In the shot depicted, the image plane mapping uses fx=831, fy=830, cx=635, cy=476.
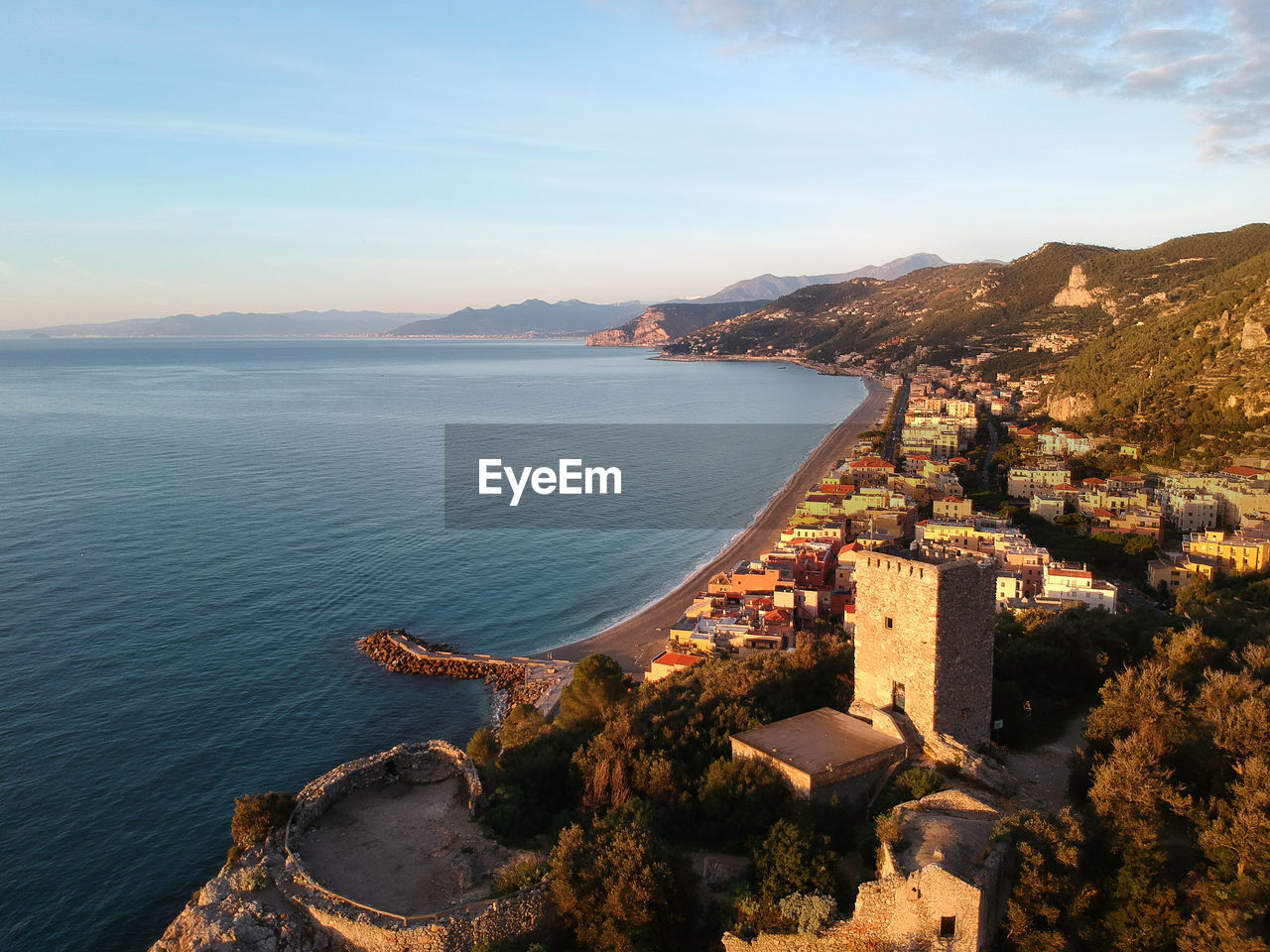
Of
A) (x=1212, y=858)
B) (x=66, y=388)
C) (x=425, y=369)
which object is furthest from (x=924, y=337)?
(x=1212, y=858)

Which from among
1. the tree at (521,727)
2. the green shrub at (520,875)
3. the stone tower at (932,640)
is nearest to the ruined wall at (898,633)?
the stone tower at (932,640)

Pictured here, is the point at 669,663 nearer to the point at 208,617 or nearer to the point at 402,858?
the point at 402,858

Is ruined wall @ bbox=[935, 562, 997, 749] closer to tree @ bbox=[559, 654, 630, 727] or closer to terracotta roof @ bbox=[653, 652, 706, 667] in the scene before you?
tree @ bbox=[559, 654, 630, 727]

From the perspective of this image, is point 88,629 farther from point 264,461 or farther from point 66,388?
point 66,388

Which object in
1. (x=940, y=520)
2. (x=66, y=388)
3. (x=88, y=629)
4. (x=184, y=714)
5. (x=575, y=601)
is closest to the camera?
(x=184, y=714)

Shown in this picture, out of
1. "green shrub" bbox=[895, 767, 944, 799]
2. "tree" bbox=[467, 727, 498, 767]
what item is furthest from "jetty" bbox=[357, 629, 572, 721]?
"green shrub" bbox=[895, 767, 944, 799]

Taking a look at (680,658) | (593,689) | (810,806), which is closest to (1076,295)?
(680,658)
